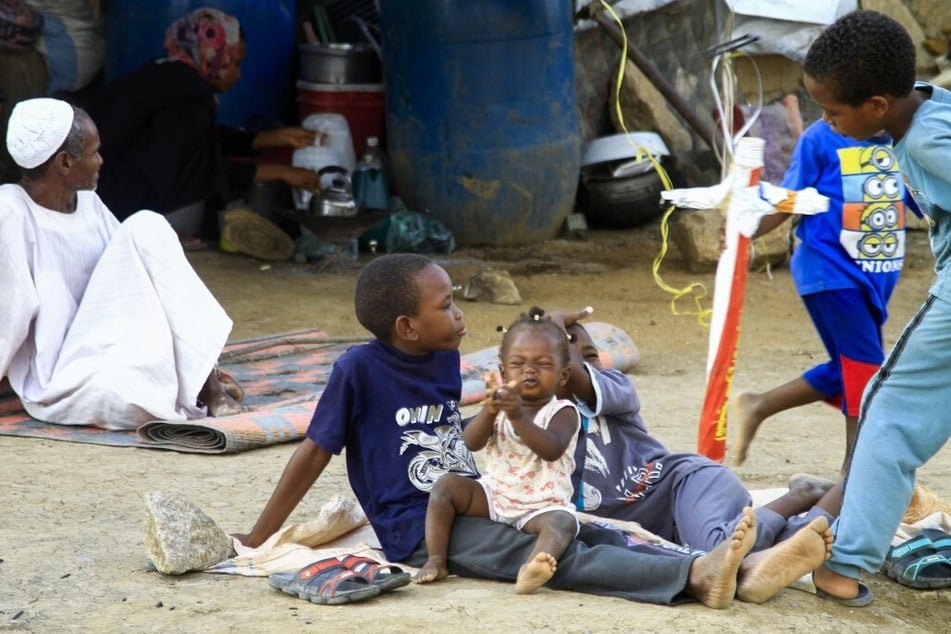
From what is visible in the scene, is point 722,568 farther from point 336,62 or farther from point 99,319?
point 336,62

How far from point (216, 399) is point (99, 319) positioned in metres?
0.54

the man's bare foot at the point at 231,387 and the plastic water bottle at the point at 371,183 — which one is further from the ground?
the plastic water bottle at the point at 371,183

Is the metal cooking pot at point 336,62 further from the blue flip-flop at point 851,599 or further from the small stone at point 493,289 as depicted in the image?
the blue flip-flop at point 851,599

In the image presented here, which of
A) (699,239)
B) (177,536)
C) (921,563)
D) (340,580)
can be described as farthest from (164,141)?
(921,563)

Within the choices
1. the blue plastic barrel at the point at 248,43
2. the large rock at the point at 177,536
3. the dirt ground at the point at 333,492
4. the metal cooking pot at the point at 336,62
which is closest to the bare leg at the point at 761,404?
the dirt ground at the point at 333,492

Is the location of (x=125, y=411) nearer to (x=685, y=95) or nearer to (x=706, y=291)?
(x=706, y=291)

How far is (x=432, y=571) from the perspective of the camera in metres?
3.17

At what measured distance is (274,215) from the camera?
29.3ft

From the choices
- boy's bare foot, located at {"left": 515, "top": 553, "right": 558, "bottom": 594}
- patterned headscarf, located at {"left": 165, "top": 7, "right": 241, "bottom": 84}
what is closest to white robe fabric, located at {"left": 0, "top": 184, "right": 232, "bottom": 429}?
Answer: boy's bare foot, located at {"left": 515, "top": 553, "right": 558, "bottom": 594}

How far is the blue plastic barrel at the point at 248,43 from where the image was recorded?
359 inches

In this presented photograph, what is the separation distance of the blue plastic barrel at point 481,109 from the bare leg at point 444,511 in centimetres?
582

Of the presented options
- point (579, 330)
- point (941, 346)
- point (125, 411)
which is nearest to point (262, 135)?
point (125, 411)

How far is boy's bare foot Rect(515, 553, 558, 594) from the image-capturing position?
2971 mm

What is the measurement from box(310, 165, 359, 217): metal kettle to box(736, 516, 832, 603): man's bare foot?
567cm
